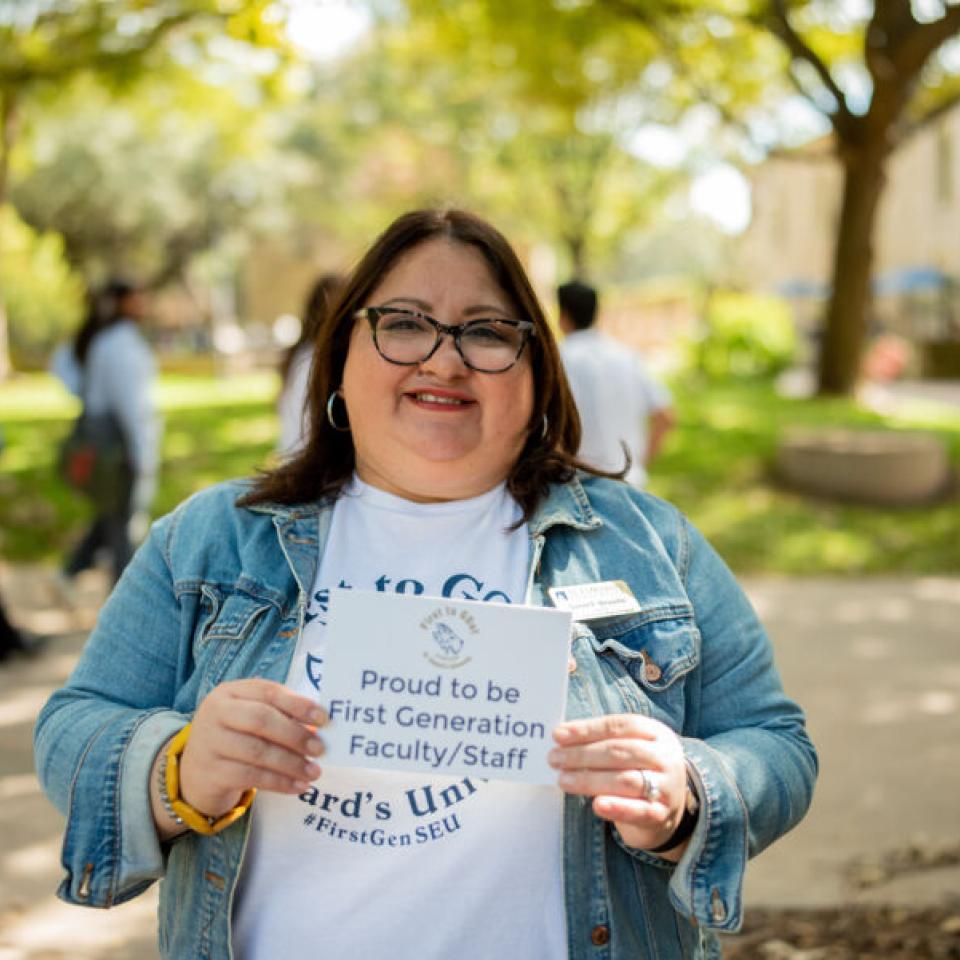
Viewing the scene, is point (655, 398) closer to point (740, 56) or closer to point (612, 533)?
point (612, 533)

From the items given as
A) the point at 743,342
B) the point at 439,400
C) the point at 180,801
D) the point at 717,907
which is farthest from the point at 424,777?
the point at 743,342

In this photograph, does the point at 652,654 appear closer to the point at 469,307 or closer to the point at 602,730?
the point at 602,730

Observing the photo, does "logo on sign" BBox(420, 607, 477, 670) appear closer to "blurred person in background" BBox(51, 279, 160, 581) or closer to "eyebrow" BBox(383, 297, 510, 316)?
"eyebrow" BBox(383, 297, 510, 316)

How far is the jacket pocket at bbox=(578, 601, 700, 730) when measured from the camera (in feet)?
5.88

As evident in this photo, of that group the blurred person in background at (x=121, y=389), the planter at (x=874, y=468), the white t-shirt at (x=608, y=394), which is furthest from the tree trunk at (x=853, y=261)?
the blurred person in background at (x=121, y=389)

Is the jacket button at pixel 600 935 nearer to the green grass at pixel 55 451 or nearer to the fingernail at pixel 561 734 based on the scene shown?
the fingernail at pixel 561 734

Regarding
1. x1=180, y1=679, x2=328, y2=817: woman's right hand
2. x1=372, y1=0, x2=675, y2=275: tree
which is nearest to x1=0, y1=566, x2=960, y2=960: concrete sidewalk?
x1=180, y1=679, x2=328, y2=817: woman's right hand

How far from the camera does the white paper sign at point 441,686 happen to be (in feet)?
5.09

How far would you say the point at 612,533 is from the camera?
6.35 ft

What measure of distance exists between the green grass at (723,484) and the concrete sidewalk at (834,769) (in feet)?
3.54

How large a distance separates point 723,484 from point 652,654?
29.7 feet

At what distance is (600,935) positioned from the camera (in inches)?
67.2

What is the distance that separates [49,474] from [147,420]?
184 inches

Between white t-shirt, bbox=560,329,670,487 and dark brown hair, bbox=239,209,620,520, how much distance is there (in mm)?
3090
